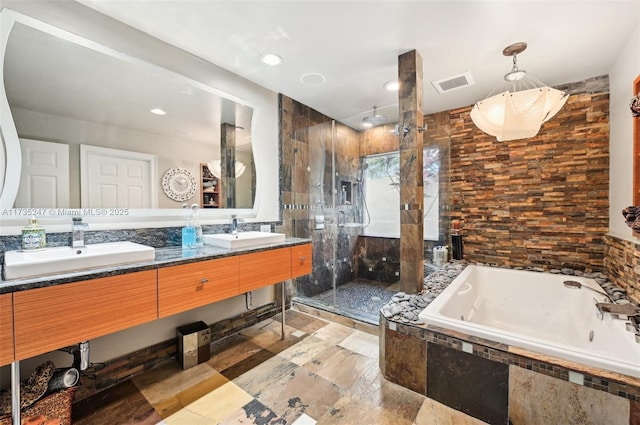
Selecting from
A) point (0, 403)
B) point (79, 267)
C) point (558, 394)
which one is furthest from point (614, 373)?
point (0, 403)

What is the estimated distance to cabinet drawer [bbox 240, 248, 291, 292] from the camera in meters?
1.78

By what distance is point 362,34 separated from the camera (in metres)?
1.74

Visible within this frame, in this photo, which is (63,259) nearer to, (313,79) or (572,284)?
(313,79)

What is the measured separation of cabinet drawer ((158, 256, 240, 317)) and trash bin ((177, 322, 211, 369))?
0.50 metres

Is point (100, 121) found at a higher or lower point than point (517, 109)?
lower

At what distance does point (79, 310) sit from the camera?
43.9 inches

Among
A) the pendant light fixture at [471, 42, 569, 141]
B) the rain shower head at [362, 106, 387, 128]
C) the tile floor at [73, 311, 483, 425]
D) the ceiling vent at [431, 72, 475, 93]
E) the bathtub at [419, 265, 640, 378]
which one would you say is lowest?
the tile floor at [73, 311, 483, 425]

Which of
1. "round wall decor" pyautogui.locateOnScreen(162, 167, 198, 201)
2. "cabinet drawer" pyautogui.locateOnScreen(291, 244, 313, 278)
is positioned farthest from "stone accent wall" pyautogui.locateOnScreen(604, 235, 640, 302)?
"round wall decor" pyautogui.locateOnScreen(162, 167, 198, 201)

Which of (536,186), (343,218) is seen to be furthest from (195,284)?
(536,186)

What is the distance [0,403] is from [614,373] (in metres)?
2.71

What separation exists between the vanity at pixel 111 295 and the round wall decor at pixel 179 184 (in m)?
0.40

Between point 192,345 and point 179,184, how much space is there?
1.16 m

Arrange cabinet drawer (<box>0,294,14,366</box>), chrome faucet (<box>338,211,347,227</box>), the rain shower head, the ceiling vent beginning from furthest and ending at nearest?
chrome faucet (<box>338,211,347,227</box>) < the rain shower head < the ceiling vent < cabinet drawer (<box>0,294,14,366</box>)

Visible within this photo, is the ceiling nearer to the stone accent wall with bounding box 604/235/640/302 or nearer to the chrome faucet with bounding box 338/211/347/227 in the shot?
the stone accent wall with bounding box 604/235/640/302
